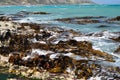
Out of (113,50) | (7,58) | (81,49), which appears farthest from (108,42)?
(7,58)

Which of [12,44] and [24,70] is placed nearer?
[24,70]

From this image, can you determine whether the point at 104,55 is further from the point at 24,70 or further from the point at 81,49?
the point at 24,70

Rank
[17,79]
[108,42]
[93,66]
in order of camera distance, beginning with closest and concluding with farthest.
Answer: [17,79] < [93,66] < [108,42]

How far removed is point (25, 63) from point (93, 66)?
4190 millimetres

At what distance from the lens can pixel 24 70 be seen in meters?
16.8

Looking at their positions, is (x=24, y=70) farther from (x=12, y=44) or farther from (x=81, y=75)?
(x=12, y=44)

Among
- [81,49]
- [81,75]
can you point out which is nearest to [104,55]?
[81,49]

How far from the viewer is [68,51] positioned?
20344mm

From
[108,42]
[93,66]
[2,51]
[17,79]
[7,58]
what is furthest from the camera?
[108,42]

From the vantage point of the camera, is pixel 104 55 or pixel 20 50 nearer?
pixel 104 55

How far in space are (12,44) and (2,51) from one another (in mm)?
2033

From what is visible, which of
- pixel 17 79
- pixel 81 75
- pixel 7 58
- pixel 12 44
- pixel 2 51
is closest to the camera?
pixel 17 79

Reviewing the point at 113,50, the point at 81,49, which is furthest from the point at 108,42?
the point at 81,49

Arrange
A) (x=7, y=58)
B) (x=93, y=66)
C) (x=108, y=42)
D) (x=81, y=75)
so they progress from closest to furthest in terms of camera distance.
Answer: (x=81, y=75) < (x=93, y=66) < (x=7, y=58) < (x=108, y=42)
